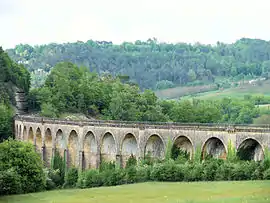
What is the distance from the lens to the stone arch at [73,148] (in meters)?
96.9

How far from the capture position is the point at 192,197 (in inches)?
1993

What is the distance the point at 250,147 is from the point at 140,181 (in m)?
11.2

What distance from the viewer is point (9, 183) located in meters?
69.8

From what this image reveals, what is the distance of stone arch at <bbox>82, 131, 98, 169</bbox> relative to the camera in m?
91.8

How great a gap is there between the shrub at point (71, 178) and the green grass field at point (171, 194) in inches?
773

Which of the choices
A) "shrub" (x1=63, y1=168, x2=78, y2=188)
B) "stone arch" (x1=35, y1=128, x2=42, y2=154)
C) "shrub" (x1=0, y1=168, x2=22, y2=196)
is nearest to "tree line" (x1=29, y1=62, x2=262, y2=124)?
"stone arch" (x1=35, y1=128, x2=42, y2=154)

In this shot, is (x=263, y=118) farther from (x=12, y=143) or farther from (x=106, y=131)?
(x=12, y=143)

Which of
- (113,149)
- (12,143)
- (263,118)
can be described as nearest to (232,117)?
(263,118)

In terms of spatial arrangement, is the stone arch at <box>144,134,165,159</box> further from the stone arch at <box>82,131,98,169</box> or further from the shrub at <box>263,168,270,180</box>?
the shrub at <box>263,168,270,180</box>

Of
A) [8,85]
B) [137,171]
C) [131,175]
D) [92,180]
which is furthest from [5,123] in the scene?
[137,171]

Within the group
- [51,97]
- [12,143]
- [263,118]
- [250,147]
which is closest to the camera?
[250,147]

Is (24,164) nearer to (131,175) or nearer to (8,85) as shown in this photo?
(131,175)

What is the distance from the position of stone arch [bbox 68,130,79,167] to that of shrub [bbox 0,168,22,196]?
25.8 m

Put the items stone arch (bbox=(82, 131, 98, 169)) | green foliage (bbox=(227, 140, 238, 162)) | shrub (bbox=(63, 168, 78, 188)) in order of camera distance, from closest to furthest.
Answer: green foliage (bbox=(227, 140, 238, 162)), shrub (bbox=(63, 168, 78, 188)), stone arch (bbox=(82, 131, 98, 169))
